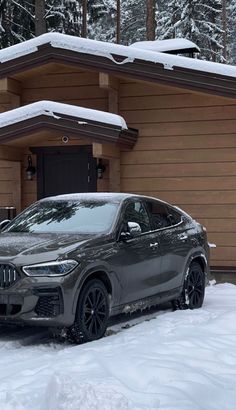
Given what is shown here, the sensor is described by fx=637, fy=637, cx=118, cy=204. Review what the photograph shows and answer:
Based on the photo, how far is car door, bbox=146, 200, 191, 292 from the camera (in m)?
8.20

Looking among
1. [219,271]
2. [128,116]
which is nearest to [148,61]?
[128,116]

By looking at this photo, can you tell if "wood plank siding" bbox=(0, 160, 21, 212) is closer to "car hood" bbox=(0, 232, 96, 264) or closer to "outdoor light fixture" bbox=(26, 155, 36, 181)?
"outdoor light fixture" bbox=(26, 155, 36, 181)

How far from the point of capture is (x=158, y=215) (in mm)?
8602

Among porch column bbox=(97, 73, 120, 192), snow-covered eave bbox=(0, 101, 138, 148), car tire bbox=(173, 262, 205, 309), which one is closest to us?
car tire bbox=(173, 262, 205, 309)

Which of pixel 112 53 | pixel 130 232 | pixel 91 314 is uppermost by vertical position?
pixel 112 53

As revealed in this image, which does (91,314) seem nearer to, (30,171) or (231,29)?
(30,171)

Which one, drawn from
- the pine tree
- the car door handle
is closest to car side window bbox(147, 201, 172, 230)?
the car door handle

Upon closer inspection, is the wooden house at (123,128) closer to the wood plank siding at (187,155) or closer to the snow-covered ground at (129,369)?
the wood plank siding at (187,155)

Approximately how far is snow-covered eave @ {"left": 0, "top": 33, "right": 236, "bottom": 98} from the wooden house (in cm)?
2

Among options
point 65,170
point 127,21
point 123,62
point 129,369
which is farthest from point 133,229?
point 127,21

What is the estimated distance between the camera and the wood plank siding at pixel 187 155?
1201 centimetres

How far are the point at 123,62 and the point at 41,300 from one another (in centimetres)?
668

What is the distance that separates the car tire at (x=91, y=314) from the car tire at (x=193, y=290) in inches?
81.5

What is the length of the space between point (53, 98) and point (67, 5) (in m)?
17.7
